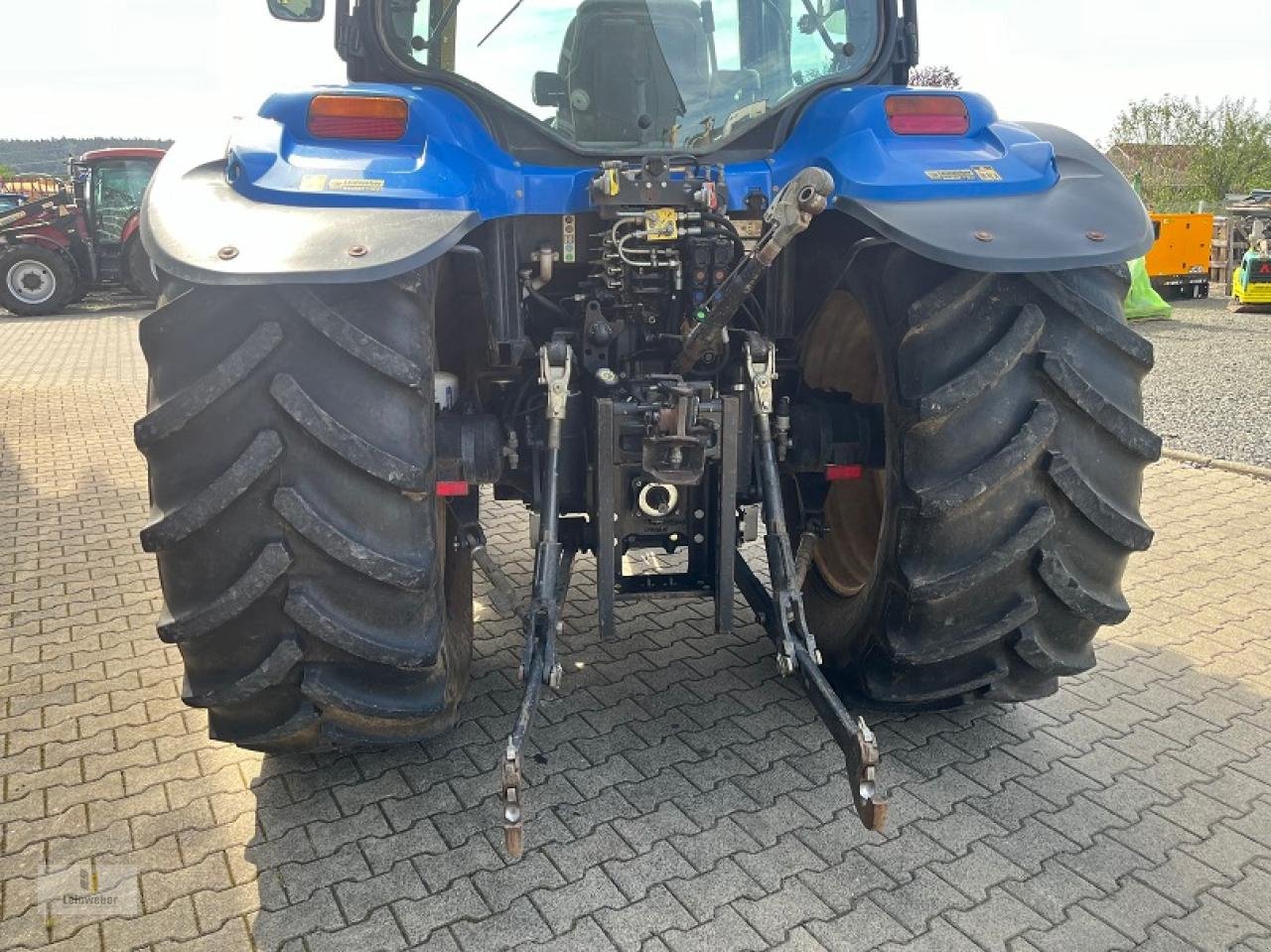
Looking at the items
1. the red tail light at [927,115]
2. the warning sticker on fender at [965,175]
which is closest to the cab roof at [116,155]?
the red tail light at [927,115]

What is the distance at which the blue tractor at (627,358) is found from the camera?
2.37 metres

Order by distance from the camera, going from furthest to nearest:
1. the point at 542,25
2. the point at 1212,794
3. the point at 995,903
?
the point at 542,25
the point at 1212,794
the point at 995,903

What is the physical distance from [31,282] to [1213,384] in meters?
16.5

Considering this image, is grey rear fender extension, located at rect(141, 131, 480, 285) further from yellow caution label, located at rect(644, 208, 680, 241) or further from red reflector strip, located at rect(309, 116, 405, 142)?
yellow caution label, located at rect(644, 208, 680, 241)

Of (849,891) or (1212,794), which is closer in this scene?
(849,891)

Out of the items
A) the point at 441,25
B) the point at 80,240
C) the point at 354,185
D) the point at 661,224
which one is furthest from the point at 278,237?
the point at 80,240

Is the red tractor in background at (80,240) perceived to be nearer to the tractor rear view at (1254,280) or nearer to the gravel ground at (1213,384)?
the gravel ground at (1213,384)

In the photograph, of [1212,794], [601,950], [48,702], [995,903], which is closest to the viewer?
[601,950]

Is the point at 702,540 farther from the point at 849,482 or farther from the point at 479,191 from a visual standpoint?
the point at 479,191

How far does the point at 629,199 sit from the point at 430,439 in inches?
32.1

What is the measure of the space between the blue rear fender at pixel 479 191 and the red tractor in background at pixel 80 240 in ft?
50.2

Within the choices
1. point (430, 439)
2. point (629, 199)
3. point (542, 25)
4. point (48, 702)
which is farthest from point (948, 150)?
point (48, 702)

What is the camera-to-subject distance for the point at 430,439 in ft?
8.17

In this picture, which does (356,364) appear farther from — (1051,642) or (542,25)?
(1051,642)
